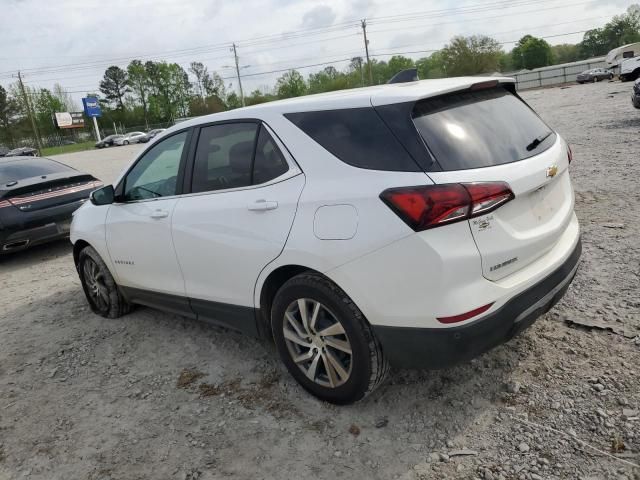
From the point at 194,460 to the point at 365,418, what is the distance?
955 millimetres

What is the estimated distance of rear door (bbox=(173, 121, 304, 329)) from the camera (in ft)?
10.0

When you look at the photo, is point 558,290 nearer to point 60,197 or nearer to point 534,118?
point 534,118

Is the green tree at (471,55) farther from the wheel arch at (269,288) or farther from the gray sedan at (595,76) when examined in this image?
the wheel arch at (269,288)

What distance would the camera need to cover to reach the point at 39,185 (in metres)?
7.46

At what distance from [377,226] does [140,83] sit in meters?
99.1

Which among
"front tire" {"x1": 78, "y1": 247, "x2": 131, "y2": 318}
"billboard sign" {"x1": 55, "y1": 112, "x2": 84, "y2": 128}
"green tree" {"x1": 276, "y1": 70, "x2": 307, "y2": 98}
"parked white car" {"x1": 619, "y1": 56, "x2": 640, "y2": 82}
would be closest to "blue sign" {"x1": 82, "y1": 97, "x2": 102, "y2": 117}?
"billboard sign" {"x1": 55, "y1": 112, "x2": 84, "y2": 128}

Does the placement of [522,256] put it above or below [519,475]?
above

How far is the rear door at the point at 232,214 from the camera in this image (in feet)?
10.0

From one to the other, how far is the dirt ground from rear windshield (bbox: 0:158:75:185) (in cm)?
383

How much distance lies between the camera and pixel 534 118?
3324 millimetres

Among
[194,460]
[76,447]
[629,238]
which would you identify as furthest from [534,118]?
[76,447]

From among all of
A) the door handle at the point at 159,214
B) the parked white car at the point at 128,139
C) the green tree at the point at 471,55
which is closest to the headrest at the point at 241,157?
the door handle at the point at 159,214

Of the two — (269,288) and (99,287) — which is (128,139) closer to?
(99,287)

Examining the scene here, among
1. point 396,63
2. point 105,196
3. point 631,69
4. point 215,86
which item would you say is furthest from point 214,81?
point 105,196
